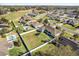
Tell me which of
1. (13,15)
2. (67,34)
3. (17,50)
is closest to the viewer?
(17,50)

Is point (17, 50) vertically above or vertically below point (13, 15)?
below

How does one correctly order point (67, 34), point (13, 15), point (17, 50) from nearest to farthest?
point (17, 50)
point (67, 34)
point (13, 15)

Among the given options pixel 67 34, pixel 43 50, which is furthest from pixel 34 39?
pixel 67 34

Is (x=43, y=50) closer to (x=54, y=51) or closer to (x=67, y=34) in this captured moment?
(x=54, y=51)

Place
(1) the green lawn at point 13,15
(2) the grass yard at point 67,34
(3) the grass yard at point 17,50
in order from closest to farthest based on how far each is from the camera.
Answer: (3) the grass yard at point 17,50
(2) the grass yard at point 67,34
(1) the green lawn at point 13,15

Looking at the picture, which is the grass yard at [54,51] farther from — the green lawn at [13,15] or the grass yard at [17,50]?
the green lawn at [13,15]

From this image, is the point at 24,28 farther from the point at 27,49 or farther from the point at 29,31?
the point at 27,49

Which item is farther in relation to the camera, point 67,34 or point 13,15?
point 13,15

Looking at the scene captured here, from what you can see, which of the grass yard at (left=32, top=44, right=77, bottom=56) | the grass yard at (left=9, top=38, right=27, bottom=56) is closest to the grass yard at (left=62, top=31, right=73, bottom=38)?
the grass yard at (left=32, top=44, right=77, bottom=56)

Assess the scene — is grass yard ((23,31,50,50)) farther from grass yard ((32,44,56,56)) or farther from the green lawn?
the green lawn

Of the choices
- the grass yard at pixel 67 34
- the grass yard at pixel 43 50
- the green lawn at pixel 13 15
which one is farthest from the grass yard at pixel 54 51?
the green lawn at pixel 13 15
